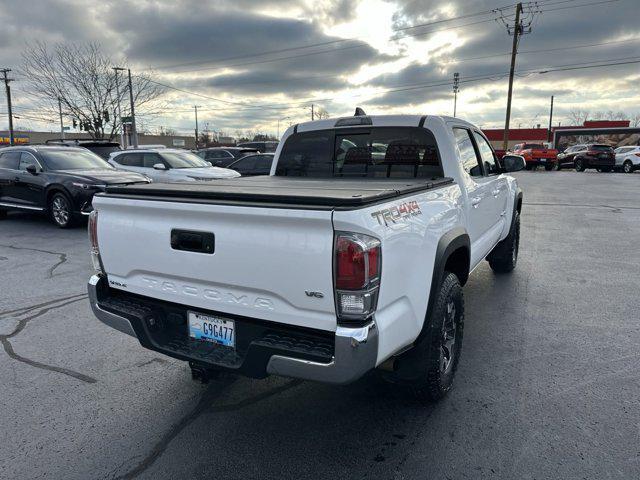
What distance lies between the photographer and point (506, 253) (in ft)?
19.3

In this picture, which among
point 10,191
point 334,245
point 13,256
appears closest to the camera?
point 334,245

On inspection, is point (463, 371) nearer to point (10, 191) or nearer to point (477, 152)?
point (477, 152)

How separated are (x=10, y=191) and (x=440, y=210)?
1076 centimetres

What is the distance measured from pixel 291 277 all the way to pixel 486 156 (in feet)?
11.6

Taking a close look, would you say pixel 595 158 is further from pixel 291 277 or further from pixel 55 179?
pixel 291 277

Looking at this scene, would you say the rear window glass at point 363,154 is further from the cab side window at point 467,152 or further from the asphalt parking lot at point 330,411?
the asphalt parking lot at point 330,411

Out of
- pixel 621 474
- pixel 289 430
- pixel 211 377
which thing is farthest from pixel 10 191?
pixel 621 474

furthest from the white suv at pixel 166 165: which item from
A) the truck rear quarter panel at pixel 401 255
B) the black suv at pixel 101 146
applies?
the truck rear quarter panel at pixel 401 255

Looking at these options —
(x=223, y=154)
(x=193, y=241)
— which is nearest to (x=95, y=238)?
(x=193, y=241)

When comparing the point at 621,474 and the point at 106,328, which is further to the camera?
the point at 106,328

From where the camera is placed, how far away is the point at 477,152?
4.59m

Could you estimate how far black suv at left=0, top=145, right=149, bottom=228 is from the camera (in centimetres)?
923

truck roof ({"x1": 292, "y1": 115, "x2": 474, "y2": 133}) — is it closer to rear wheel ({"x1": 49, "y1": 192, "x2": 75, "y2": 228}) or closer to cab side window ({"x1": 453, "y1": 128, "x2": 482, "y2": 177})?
cab side window ({"x1": 453, "y1": 128, "x2": 482, "y2": 177})

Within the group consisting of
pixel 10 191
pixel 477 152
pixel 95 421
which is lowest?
pixel 95 421
